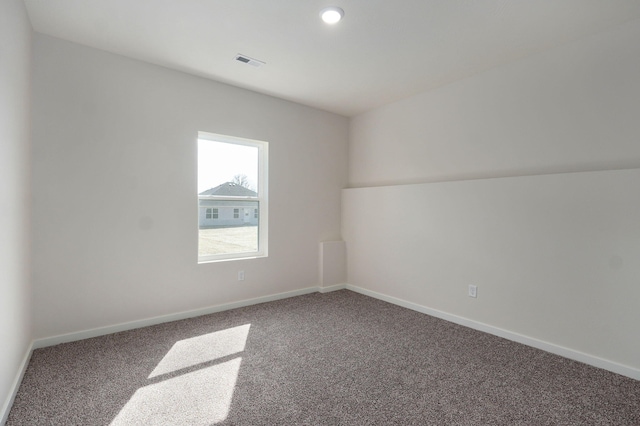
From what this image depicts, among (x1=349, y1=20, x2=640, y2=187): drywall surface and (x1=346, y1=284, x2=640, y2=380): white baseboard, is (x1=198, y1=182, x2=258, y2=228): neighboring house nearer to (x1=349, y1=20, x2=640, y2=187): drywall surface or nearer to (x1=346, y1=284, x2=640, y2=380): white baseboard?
(x1=349, y1=20, x2=640, y2=187): drywall surface

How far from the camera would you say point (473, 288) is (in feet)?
10.8

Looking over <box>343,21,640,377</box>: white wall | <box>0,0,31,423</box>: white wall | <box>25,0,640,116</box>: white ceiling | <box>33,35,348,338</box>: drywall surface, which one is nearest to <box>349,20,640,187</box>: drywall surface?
<box>343,21,640,377</box>: white wall

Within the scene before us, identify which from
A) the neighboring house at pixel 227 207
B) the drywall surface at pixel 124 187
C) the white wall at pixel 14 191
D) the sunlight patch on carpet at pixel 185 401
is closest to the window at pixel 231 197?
the neighboring house at pixel 227 207

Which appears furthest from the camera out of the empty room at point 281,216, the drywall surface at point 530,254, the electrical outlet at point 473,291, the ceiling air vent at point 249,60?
the electrical outlet at point 473,291

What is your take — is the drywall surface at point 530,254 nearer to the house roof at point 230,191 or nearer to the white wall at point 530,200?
the white wall at point 530,200

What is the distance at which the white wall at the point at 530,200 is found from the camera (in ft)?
7.95

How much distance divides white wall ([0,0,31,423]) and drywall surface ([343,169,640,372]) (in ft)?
11.7

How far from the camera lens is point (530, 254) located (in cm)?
286

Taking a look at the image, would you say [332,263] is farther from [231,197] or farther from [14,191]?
[14,191]

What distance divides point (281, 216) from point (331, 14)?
8.15ft

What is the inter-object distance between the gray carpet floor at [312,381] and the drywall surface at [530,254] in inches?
11.3

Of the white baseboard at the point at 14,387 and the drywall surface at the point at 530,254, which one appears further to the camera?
the drywall surface at the point at 530,254

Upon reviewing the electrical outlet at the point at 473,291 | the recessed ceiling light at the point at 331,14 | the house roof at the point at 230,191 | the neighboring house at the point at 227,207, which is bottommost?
the electrical outlet at the point at 473,291

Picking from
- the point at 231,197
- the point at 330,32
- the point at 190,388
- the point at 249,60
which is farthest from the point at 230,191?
the point at 190,388
